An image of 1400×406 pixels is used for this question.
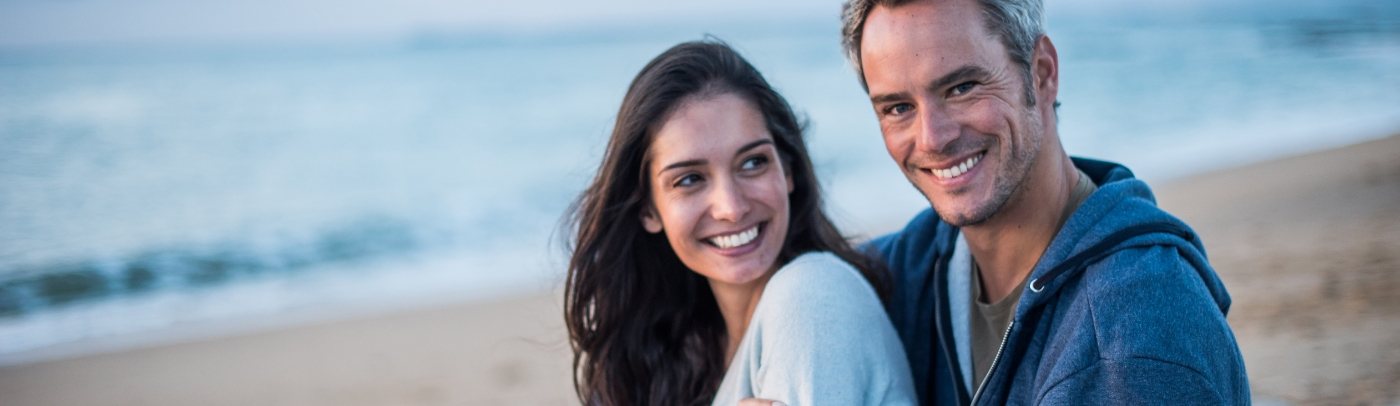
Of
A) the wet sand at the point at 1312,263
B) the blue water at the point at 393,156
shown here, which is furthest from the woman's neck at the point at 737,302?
the wet sand at the point at 1312,263

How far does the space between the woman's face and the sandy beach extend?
2335mm

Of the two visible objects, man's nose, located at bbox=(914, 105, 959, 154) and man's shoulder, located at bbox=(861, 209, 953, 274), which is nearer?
man's nose, located at bbox=(914, 105, 959, 154)

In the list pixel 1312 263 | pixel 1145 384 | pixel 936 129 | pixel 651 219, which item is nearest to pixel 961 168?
pixel 936 129

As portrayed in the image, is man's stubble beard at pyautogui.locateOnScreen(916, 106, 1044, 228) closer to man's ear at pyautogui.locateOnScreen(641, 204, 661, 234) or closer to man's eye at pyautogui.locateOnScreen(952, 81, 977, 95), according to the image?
man's eye at pyautogui.locateOnScreen(952, 81, 977, 95)

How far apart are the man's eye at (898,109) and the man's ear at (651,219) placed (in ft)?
2.79

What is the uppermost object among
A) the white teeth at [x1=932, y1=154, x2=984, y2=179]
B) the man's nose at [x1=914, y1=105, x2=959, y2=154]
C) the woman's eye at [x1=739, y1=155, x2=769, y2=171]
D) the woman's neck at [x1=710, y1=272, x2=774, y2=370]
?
the man's nose at [x1=914, y1=105, x2=959, y2=154]

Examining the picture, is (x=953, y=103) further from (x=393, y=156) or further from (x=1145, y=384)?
(x=393, y=156)

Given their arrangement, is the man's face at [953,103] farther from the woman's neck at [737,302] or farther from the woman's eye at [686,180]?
the woman's neck at [737,302]

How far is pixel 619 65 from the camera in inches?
1215

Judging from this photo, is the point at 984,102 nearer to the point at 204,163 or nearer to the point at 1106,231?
the point at 1106,231

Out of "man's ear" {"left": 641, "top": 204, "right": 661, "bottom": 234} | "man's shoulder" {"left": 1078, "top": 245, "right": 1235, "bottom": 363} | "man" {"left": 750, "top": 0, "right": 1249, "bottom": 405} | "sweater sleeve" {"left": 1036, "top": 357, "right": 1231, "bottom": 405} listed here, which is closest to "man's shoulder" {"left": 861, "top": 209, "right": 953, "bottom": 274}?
"man" {"left": 750, "top": 0, "right": 1249, "bottom": 405}

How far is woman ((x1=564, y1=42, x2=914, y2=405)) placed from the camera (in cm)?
295

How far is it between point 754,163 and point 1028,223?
2.50ft

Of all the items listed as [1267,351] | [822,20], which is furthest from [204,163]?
[822,20]
